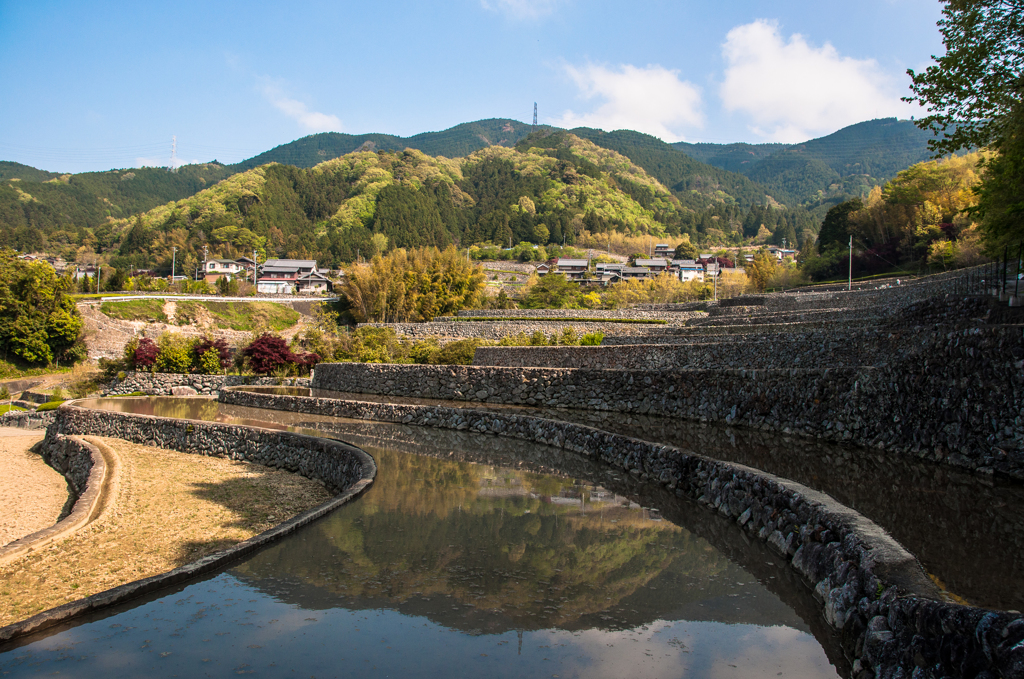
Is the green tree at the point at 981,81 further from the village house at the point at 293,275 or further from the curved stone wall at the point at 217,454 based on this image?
the village house at the point at 293,275

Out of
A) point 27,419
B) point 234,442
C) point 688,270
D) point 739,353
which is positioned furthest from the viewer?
point 688,270

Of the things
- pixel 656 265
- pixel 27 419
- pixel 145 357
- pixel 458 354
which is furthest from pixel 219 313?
pixel 656 265

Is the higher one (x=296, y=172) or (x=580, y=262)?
(x=296, y=172)

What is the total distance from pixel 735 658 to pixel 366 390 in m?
22.2

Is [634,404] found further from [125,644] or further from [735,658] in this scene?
[125,644]

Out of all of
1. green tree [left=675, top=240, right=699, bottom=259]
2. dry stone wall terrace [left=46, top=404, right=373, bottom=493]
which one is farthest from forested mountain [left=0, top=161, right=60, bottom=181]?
dry stone wall terrace [left=46, top=404, right=373, bottom=493]

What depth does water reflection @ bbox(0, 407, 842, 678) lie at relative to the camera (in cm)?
404

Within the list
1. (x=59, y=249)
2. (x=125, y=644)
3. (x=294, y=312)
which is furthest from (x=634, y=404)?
(x=59, y=249)

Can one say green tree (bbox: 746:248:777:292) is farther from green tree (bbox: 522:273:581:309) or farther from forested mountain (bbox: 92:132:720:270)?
forested mountain (bbox: 92:132:720:270)

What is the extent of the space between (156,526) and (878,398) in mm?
10971

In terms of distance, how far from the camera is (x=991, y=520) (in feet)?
19.7

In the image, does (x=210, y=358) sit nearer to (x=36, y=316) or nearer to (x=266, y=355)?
(x=266, y=355)

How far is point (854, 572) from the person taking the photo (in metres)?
4.44

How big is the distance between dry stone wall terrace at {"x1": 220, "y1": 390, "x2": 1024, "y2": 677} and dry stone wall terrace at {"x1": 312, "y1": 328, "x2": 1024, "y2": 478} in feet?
11.2
